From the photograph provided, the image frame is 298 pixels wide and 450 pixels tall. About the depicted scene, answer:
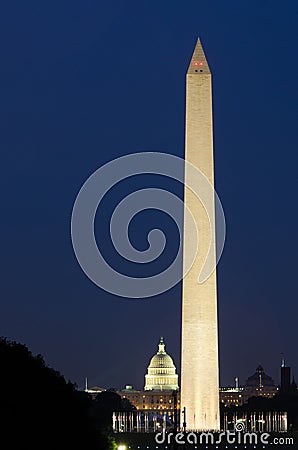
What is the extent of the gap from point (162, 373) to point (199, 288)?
115 m

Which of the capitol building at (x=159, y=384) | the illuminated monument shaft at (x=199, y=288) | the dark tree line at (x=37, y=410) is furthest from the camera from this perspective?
the capitol building at (x=159, y=384)

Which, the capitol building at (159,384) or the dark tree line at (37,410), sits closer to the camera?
the dark tree line at (37,410)

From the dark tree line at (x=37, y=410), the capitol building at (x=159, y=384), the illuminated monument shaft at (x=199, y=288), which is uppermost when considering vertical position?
the capitol building at (x=159, y=384)

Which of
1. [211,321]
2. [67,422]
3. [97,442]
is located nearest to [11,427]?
[67,422]

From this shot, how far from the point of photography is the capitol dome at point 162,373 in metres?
188

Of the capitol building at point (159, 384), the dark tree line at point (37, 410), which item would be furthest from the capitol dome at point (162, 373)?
the dark tree line at point (37, 410)

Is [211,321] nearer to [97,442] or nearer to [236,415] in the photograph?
[97,442]

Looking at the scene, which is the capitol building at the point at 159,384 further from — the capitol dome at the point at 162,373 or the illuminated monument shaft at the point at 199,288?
the illuminated monument shaft at the point at 199,288

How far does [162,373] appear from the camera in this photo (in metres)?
189

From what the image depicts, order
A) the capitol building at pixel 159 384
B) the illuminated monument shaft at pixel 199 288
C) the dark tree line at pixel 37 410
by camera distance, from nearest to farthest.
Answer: the dark tree line at pixel 37 410 < the illuminated monument shaft at pixel 199 288 < the capitol building at pixel 159 384

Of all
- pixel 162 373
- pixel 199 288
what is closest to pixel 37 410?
pixel 199 288

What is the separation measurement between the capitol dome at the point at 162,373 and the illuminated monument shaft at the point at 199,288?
112 meters

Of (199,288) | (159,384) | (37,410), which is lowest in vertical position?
(37,410)

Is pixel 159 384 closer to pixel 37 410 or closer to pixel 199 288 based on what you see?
pixel 199 288
